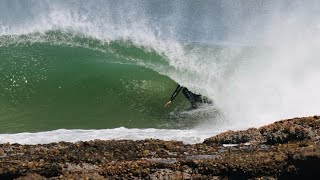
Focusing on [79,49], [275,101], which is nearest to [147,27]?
[79,49]

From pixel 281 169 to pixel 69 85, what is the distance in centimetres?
1484

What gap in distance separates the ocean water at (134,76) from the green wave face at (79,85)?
0.04 meters

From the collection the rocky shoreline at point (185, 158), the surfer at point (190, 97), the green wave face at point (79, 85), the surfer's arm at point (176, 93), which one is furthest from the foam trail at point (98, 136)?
the surfer at point (190, 97)

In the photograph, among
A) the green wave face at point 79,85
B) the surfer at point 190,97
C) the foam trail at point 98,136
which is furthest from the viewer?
the surfer at point 190,97

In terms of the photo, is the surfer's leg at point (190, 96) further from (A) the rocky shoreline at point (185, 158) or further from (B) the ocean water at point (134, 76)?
(A) the rocky shoreline at point (185, 158)

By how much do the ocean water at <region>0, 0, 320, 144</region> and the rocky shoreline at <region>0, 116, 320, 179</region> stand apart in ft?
12.0

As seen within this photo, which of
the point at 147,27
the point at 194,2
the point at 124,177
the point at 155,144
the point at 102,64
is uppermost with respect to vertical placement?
the point at 194,2

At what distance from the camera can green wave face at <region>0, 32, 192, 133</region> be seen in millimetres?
17531

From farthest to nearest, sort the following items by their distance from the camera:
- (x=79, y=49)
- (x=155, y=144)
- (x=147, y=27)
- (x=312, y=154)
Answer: (x=147, y=27) → (x=79, y=49) → (x=155, y=144) → (x=312, y=154)

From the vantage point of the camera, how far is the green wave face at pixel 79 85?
1753 cm

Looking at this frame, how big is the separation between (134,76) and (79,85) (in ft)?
7.17

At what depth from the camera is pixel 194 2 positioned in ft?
132

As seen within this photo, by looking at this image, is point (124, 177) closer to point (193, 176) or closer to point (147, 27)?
point (193, 176)

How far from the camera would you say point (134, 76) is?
2125 centimetres
